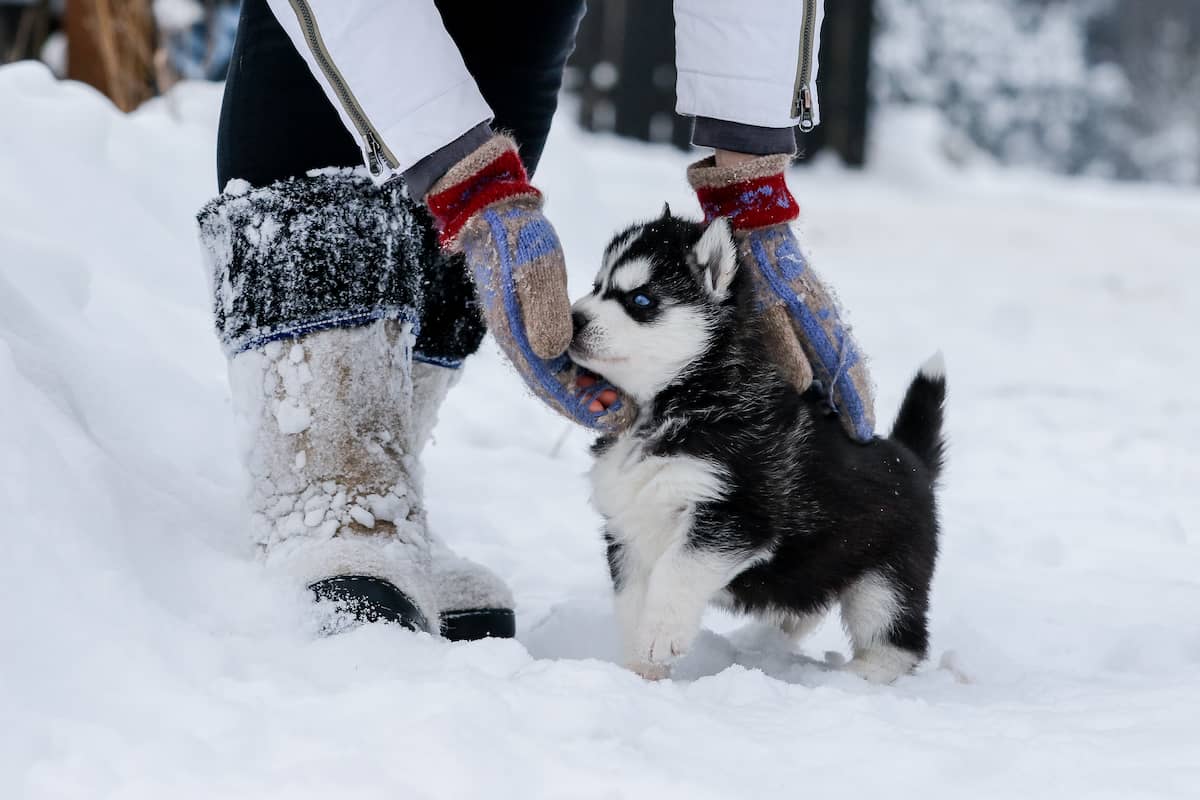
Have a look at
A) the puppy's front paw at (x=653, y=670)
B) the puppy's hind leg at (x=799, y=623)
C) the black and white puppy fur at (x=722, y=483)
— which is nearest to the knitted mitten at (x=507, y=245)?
the black and white puppy fur at (x=722, y=483)

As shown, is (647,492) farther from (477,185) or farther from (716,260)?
(477,185)

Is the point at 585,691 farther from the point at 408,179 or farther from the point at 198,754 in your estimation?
the point at 408,179

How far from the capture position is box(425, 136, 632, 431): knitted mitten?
1.61 metres

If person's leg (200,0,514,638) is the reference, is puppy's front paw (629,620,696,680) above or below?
below

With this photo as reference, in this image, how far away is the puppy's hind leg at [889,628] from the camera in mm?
1950

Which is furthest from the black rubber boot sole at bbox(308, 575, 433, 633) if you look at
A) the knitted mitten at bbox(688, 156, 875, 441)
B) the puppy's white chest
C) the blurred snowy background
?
the blurred snowy background

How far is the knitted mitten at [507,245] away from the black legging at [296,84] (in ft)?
0.92

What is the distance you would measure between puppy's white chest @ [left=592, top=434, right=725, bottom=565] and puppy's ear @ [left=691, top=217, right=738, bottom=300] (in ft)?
0.87

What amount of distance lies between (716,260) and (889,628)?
66cm

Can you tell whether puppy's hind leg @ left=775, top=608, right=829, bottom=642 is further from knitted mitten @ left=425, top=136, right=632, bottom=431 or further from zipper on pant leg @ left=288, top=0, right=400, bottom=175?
zipper on pant leg @ left=288, top=0, right=400, bottom=175

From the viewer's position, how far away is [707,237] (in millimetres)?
1844

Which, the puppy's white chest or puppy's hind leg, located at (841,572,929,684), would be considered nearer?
the puppy's white chest

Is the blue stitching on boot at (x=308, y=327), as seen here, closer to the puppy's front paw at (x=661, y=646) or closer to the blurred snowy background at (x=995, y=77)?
the puppy's front paw at (x=661, y=646)

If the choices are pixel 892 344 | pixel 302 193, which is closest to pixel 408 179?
pixel 302 193
